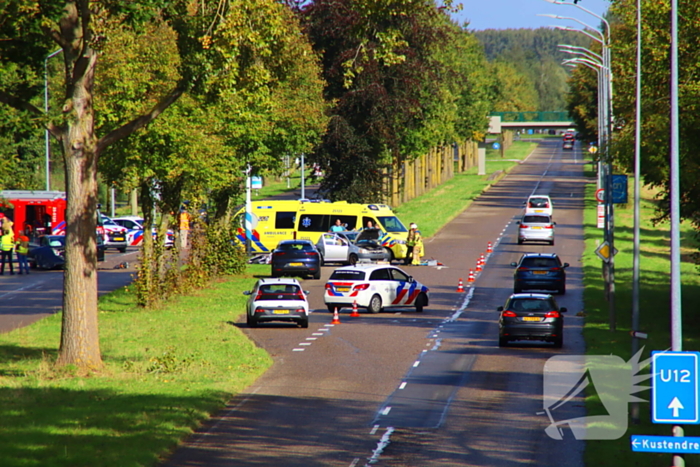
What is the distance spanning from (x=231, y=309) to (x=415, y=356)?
975 centimetres

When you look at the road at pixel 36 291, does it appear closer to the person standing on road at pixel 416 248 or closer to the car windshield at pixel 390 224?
the car windshield at pixel 390 224

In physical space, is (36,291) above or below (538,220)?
below

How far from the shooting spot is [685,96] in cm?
2577

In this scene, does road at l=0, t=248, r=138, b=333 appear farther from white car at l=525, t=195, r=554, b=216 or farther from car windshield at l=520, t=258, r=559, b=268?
white car at l=525, t=195, r=554, b=216

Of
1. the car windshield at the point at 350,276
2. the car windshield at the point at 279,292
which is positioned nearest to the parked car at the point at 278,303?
the car windshield at the point at 279,292

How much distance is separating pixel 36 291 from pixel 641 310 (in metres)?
21.0

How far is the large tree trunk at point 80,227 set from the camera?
1920 centimetres

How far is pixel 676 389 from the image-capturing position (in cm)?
964

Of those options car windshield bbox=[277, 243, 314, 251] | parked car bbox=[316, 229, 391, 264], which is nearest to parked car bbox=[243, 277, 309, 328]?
car windshield bbox=[277, 243, 314, 251]

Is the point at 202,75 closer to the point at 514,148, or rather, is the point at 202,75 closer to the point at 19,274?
the point at 19,274

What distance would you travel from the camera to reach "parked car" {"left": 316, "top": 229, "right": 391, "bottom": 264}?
146 feet

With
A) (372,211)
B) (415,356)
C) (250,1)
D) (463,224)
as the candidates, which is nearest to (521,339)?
(415,356)

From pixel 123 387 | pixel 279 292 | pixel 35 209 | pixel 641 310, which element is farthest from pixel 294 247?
pixel 123 387

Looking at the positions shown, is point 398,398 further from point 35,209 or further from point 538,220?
point 35,209
